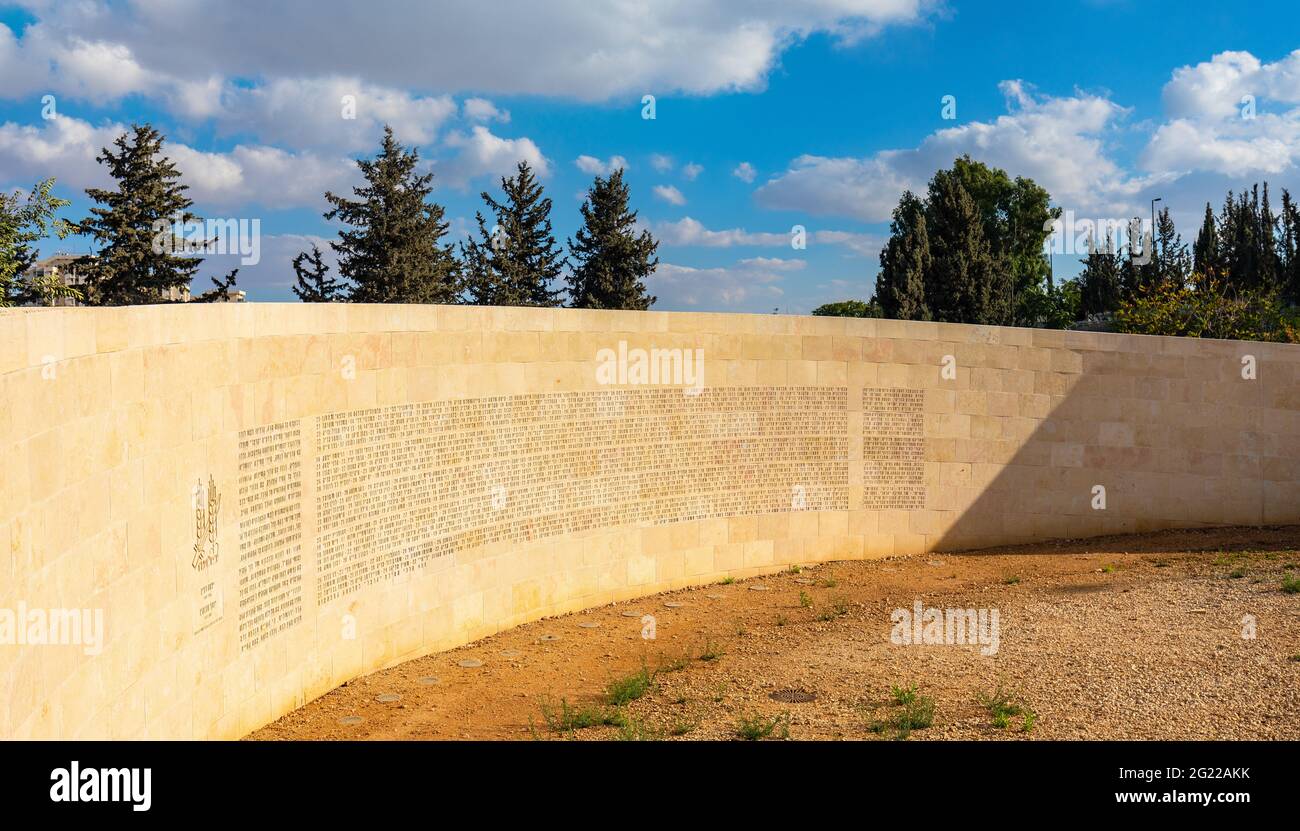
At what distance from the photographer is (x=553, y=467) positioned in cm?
1248

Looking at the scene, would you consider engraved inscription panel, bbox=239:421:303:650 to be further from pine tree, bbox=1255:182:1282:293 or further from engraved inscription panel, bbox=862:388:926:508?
pine tree, bbox=1255:182:1282:293

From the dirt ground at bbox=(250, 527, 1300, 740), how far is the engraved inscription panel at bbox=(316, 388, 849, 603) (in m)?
1.27

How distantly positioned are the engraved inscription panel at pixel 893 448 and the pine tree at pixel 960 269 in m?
26.1

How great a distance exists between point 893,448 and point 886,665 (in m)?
6.14

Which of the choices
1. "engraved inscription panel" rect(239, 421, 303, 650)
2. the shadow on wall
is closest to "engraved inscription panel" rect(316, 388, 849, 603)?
"engraved inscription panel" rect(239, 421, 303, 650)

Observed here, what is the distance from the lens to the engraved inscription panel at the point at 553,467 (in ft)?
32.5

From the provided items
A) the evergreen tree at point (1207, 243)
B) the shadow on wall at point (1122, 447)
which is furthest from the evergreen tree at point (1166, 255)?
the shadow on wall at point (1122, 447)

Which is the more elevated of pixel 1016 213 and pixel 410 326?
pixel 1016 213

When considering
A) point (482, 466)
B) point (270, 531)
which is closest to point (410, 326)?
point (482, 466)

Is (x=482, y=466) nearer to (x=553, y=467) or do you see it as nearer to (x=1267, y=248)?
(x=553, y=467)

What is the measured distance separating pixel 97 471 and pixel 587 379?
740cm

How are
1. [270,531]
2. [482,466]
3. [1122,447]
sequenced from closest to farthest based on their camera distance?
[270,531], [482,466], [1122,447]

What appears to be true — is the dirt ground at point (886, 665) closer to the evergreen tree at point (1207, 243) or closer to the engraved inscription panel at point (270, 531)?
the engraved inscription panel at point (270, 531)

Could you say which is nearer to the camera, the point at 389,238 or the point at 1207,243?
the point at 389,238
